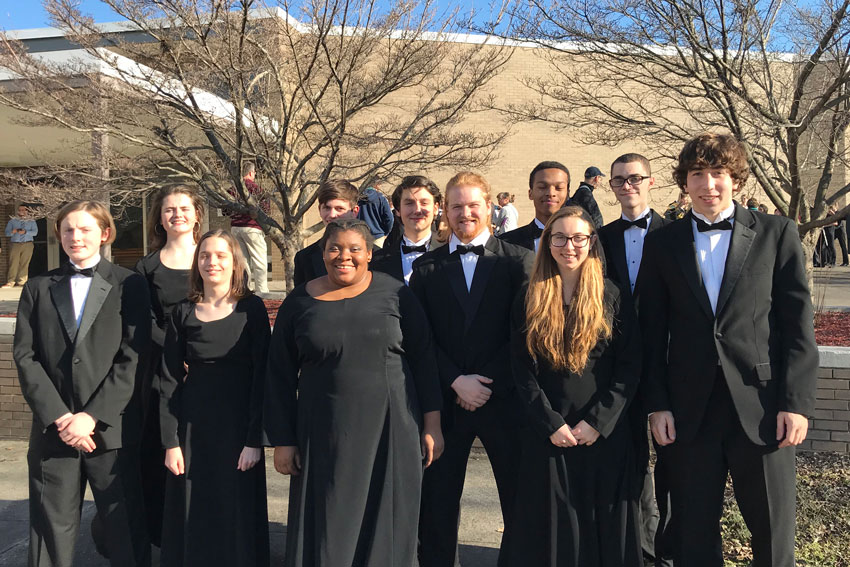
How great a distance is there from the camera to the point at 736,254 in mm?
3107

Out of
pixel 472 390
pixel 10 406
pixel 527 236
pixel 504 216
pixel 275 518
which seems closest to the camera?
pixel 472 390

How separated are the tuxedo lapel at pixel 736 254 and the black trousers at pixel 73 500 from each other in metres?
2.95

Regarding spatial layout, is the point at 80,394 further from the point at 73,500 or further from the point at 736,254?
the point at 736,254

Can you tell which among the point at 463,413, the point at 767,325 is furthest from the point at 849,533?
the point at 463,413

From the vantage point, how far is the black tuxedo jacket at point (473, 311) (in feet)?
11.4

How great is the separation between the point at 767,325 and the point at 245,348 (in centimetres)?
238

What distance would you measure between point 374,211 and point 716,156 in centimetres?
623

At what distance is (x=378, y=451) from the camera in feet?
10.4

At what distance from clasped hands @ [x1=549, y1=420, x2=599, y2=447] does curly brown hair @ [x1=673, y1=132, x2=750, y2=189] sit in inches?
48.8

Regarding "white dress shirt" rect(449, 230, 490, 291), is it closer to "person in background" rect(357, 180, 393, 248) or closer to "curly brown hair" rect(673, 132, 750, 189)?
"curly brown hair" rect(673, 132, 750, 189)

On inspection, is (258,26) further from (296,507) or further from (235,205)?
(296,507)

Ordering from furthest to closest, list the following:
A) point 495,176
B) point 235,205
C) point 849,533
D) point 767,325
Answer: point 495,176
point 235,205
point 849,533
point 767,325

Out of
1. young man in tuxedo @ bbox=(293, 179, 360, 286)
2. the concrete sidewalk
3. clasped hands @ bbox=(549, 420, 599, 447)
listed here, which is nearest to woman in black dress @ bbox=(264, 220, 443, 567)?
clasped hands @ bbox=(549, 420, 599, 447)

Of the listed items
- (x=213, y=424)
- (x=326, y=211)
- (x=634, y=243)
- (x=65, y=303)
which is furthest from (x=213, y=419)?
(x=634, y=243)
